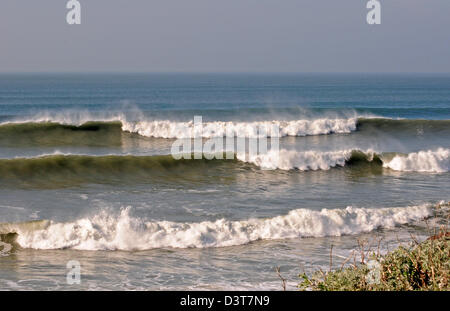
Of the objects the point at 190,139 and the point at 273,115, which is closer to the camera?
the point at 190,139

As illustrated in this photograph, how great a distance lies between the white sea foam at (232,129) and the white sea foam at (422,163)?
28.2ft

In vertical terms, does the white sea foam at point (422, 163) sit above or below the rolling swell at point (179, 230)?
above

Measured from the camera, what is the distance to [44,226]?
407 inches

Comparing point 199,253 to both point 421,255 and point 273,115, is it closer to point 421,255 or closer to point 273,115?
point 421,255

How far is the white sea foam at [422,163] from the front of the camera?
17.8 meters

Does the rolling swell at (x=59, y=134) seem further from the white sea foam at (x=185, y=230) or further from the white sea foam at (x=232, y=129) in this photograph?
the white sea foam at (x=185, y=230)

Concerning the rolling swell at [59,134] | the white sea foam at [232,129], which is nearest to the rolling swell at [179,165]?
the rolling swell at [59,134]

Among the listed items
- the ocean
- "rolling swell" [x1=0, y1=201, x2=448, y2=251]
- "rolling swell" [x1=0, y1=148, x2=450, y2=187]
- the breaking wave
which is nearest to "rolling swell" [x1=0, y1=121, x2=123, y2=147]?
the breaking wave

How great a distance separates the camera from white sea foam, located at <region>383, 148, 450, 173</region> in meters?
17.8

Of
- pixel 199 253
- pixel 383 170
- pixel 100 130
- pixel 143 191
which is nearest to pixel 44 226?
pixel 199 253

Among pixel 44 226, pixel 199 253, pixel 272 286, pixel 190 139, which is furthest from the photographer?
pixel 190 139

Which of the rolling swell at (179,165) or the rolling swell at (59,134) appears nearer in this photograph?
the rolling swell at (179,165)

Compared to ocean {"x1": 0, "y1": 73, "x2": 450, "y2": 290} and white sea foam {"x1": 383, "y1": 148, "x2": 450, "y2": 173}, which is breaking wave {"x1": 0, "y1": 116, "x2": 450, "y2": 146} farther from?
white sea foam {"x1": 383, "y1": 148, "x2": 450, "y2": 173}
